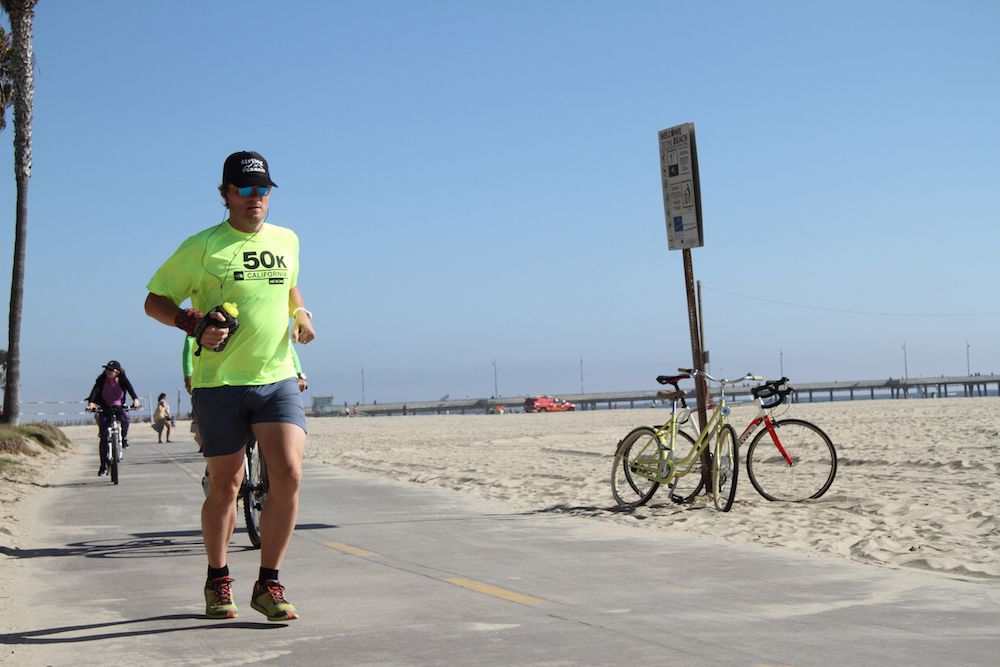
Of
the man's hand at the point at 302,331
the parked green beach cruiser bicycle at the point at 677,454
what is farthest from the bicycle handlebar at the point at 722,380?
the man's hand at the point at 302,331

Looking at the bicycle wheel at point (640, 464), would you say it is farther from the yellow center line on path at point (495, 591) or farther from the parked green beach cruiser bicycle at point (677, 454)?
the yellow center line on path at point (495, 591)

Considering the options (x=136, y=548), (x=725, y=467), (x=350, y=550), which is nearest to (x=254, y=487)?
(x=350, y=550)

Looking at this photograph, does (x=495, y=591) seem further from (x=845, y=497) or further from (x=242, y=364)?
(x=845, y=497)

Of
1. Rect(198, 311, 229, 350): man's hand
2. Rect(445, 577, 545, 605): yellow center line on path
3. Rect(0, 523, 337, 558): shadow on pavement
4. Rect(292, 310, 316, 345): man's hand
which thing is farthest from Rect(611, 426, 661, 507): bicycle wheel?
Rect(198, 311, 229, 350): man's hand

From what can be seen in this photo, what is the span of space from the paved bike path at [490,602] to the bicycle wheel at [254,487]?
237mm

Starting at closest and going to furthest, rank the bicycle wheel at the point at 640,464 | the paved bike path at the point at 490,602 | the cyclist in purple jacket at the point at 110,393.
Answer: the paved bike path at the point at 490,602, the bicycle wheel at the point at 640,464, the cyclist in purple jacket at the point at 110,393

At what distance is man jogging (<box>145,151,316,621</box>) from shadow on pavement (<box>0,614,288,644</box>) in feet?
0.32

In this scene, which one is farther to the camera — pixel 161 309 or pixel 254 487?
pixel 254 487

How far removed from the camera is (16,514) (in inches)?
462

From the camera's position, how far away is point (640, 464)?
1114cm

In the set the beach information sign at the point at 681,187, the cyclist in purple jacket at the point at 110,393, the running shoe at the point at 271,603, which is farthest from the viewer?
the cyclist in purple jacket at the point at 110,393

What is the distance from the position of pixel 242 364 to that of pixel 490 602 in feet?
6.13

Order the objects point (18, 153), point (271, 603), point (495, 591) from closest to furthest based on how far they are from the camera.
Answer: point (271, 603) → point (495, 591) → point (18, 153)

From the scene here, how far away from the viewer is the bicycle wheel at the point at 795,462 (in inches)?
421
